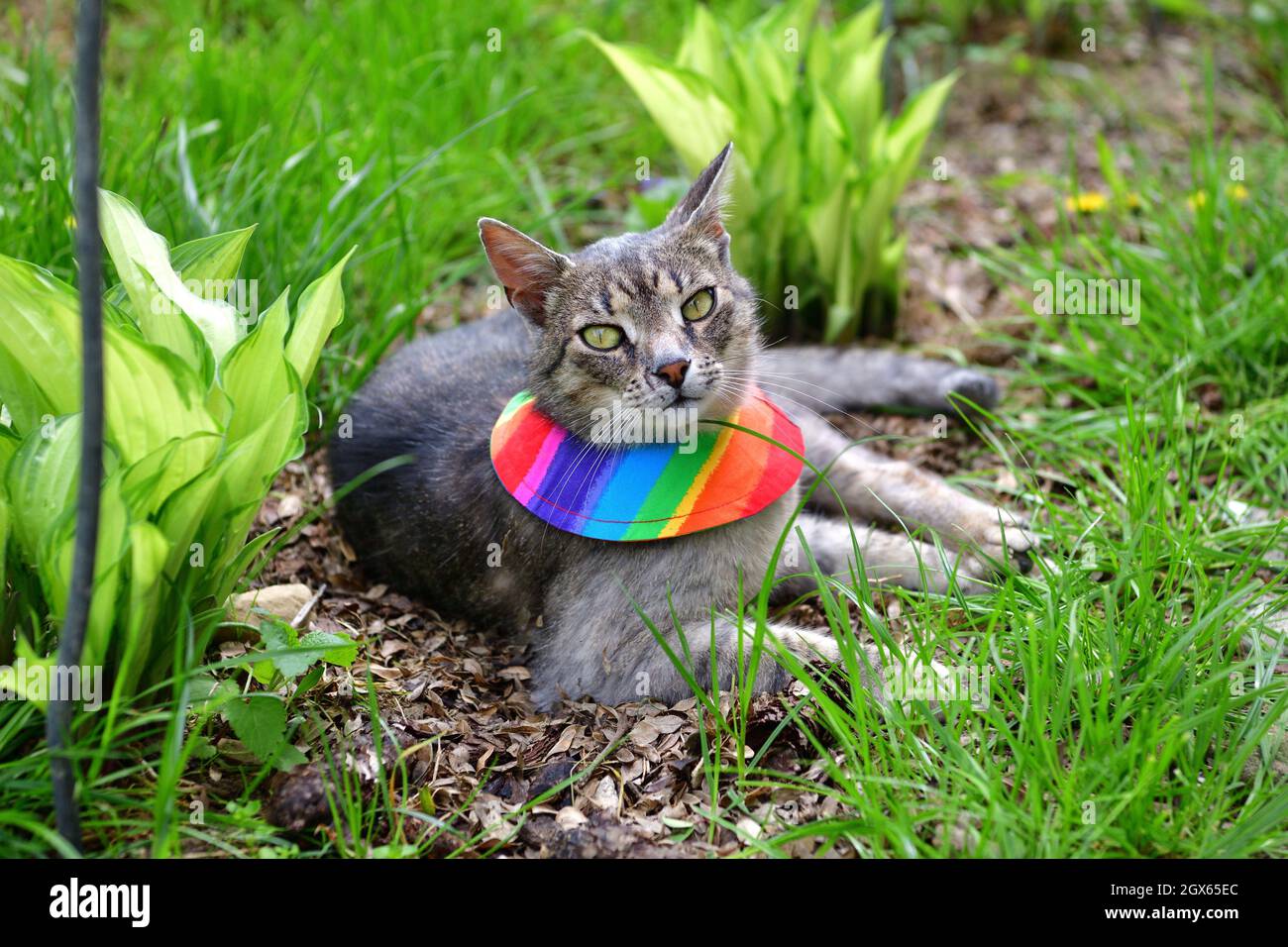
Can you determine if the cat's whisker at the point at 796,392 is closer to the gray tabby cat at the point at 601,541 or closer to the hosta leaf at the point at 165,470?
the gray tabby cat at the point at 601,541

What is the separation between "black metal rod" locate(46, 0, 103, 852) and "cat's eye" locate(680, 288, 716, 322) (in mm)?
1591

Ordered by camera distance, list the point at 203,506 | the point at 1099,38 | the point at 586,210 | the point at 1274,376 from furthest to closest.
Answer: the point at 1099,38, the point at 586,210, the point at 1274,376, the point at 203,506

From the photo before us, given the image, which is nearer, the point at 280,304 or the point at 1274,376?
the point at 280,304

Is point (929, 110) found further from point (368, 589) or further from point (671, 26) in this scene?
point (368, 589)

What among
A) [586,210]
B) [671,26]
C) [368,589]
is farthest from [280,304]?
[671,26]

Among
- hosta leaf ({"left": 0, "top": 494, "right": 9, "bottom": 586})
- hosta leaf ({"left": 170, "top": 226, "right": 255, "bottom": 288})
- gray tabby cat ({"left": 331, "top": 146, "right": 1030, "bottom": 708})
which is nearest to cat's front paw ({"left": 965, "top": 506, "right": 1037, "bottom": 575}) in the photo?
gray tabby cat ({"left": 331, "top": 146, "right": 1030, "bottom": 708})

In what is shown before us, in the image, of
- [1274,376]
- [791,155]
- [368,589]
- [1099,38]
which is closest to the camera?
[368,589]

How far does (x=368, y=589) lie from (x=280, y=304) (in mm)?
1356

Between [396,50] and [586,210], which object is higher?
[396,50]

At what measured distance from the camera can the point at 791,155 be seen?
446cm

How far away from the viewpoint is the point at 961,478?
12.4 feet

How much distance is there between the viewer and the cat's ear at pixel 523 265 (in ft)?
9.84

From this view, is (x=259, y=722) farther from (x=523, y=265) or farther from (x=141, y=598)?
(x=523, y=265)

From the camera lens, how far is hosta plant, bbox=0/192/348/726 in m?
2.25
